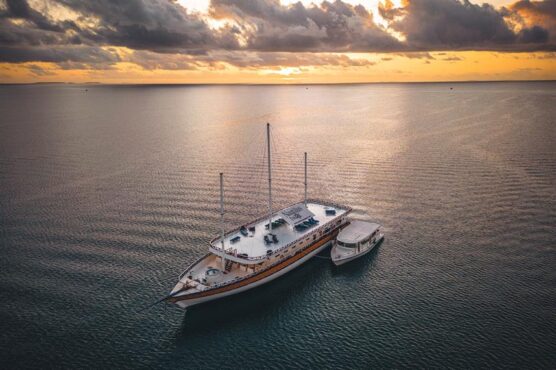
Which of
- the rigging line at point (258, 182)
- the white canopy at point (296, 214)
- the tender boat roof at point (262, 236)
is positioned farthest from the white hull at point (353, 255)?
the rigging line at point (258, 182)

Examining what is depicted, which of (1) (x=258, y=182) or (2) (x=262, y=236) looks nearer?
(2) (x=262, y=236)

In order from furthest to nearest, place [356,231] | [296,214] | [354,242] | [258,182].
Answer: [258,182] → [356,231] → [296,214] → [354,242]

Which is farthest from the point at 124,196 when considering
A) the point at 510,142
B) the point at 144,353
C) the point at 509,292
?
the point at 510,142

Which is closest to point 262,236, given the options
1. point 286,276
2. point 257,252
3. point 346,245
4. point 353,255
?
point 257,252

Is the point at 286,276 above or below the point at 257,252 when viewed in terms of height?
below

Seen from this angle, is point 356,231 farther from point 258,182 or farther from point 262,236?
point 258,182

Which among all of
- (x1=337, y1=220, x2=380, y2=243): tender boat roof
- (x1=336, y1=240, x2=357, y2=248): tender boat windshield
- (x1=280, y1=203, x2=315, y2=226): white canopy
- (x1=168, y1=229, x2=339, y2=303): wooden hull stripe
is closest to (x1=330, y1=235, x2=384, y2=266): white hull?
(x1=336, y1=240, x2=357, y2=248): tender boat windshield

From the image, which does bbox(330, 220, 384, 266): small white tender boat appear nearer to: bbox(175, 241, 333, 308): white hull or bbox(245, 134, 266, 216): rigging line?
bbox(175, 241, 333, 308): white hull

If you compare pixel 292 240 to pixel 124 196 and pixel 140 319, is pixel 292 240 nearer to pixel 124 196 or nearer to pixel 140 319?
pixel 140 319
